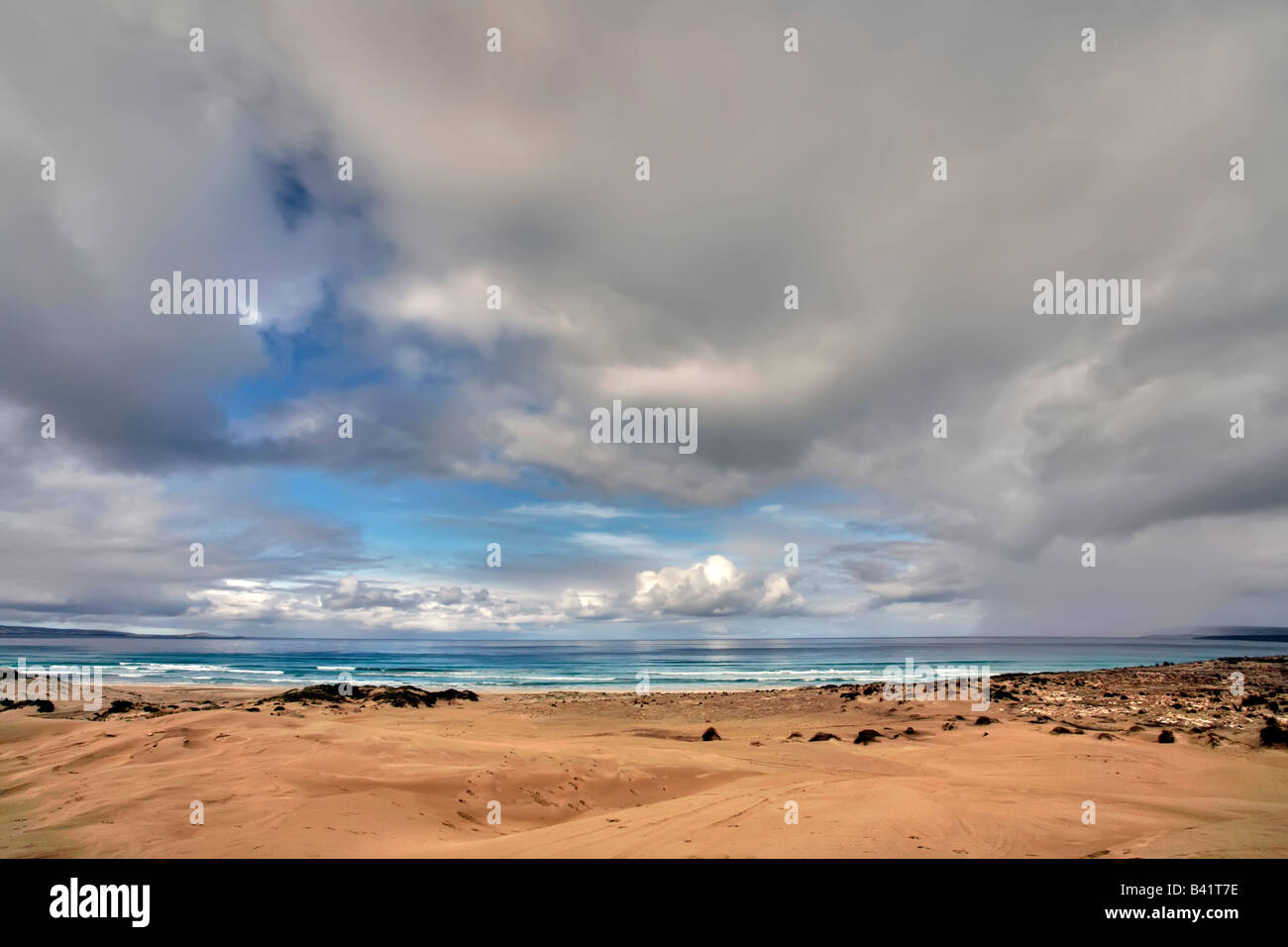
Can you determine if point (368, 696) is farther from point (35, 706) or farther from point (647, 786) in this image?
point (647, 786)

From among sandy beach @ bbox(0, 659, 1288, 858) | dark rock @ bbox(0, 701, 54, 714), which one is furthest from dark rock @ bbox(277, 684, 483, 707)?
dark rock @ bbox(0, 701, 54, 714)

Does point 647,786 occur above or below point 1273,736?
below

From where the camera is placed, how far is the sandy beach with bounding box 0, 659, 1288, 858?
695 cm

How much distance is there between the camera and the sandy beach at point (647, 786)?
695 cm

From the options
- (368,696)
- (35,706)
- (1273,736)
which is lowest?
(368,696)

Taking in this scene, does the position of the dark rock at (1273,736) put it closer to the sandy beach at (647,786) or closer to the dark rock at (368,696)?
the sandy beach at (647,786)

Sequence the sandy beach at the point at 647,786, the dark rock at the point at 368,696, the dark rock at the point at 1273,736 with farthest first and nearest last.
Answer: the dark rock at the point at 368,696 < the dark rock at the point at 1273,736 < the sandy beach at the point at 647,786

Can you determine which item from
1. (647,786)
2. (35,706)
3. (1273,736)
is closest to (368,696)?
(35,706)

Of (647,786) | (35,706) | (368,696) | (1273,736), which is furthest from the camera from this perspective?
(368,696)

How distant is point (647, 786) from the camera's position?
11391mm

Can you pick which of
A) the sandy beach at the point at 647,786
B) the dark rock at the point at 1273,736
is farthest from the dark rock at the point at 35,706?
the dark rock at the point at 1273,736
